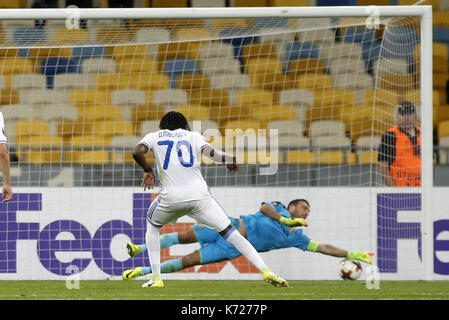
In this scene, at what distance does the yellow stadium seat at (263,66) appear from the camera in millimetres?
13594

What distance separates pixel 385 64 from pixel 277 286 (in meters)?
5.51

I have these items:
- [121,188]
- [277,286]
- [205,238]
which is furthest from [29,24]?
[277,286]

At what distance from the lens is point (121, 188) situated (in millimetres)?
11062

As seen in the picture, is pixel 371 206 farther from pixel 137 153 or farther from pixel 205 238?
pixel 137 153

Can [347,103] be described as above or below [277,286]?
above

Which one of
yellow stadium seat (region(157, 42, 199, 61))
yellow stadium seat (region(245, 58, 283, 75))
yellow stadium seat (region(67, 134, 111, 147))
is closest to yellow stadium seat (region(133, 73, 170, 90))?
yellow stadium seat (region(157, 42, 199, 61))

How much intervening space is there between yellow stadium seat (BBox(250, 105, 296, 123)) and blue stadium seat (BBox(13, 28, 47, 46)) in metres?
3.61

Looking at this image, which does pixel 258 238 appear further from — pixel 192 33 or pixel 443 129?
pixel 443 129

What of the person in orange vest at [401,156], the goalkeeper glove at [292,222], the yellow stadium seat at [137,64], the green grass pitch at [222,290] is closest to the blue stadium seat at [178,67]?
the yellow stadium seat at [137,64]

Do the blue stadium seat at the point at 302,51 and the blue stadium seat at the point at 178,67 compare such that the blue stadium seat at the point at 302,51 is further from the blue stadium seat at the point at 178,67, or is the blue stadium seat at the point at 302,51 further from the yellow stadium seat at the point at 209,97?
the blue stadium seat at the point at 178,67

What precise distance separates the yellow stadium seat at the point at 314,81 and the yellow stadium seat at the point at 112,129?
99.1 inches

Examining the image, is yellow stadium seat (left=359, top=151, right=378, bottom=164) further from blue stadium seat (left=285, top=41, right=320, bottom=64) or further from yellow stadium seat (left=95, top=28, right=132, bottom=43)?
yellow stadium seat (left=95, top=28, right=132, bottom=43)

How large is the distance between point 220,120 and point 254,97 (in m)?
0.63

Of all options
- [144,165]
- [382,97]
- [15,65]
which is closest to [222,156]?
[144,165]
